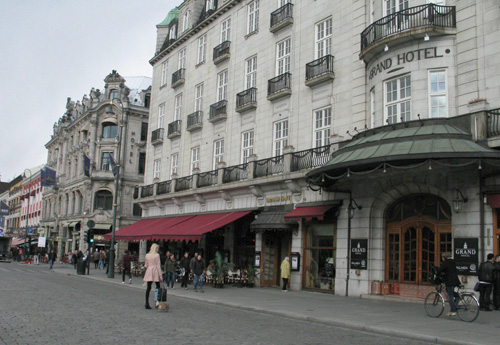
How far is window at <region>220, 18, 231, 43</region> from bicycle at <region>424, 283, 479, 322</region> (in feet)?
72.7

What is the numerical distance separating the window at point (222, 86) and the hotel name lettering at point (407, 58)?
12.9m

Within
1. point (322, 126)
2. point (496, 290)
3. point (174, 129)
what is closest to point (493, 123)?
point (496, 290)

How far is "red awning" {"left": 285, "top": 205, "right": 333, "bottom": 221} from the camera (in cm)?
2053

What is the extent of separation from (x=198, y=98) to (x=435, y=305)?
77.7 feet

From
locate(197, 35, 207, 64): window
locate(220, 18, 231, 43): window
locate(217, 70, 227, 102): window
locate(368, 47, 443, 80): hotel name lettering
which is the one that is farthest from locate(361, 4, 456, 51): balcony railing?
locate(197, 35, 207, 64): window

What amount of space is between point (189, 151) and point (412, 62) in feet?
60.1

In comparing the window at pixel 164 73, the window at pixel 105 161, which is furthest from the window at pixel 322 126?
the window at pixel 105 161

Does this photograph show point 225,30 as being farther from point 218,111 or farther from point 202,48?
point 218,111

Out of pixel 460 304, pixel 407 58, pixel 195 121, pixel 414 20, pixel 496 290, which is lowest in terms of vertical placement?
pixel 460 304

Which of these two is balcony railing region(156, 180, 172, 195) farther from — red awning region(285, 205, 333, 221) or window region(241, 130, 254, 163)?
red awning region(285, 205, 333, 221)

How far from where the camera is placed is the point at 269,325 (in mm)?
11859

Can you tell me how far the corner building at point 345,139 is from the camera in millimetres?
16391

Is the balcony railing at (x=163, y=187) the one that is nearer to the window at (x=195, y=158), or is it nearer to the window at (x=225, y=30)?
the window at (x=195, y=158)

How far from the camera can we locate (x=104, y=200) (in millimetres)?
57688
